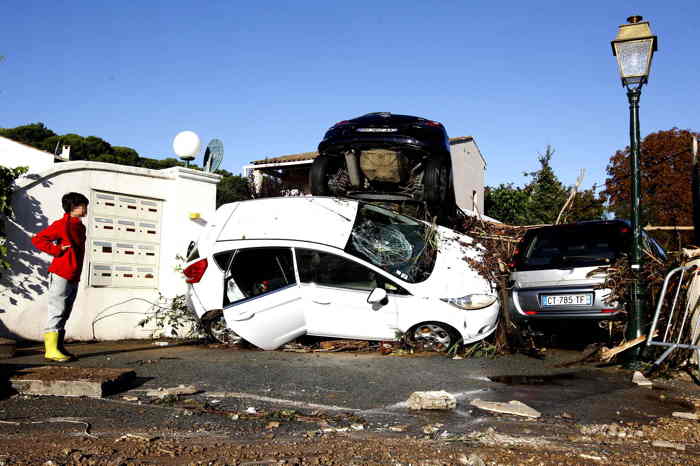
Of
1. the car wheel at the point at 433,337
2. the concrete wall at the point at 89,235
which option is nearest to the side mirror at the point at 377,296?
the car wheel at the point at 433,337

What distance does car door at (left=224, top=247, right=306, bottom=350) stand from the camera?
8125 mm

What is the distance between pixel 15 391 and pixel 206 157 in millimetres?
6959

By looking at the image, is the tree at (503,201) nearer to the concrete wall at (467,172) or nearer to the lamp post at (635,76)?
the concrete wall at (467,172)

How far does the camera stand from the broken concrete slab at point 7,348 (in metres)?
7.75

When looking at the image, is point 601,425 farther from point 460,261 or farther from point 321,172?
point 321,172

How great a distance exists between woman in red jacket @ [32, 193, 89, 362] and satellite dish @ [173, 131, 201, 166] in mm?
3995

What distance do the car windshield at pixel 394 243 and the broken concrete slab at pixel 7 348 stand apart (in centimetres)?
435

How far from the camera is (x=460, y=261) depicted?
8633 millimetres

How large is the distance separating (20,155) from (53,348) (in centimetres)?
3064

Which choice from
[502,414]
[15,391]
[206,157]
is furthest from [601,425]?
[206,157]

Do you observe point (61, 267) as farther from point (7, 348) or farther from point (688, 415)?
point (688, 415)

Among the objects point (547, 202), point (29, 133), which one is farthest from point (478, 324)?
point (29, 133)

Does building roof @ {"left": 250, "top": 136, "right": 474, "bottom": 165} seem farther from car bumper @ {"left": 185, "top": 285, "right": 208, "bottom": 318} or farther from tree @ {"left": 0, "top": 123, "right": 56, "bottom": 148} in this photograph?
tree @ {"left": 0, "top": 123, "right": 56, "bottom": 148}

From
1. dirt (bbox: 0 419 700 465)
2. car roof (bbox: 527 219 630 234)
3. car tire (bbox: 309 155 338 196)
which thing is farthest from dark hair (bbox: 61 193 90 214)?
car roof (bbox: 527 219 630 234)
